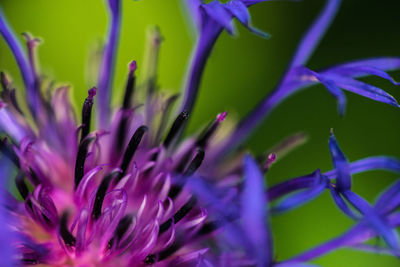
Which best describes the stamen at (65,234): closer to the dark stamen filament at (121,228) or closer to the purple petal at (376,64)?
the dark stamen filament at (121,228)

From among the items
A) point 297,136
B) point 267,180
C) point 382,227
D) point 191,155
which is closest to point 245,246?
point 382,227

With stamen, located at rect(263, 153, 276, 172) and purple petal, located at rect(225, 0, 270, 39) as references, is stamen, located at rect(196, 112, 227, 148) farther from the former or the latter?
purple petal, located at rect(225, 0, 270, 39)

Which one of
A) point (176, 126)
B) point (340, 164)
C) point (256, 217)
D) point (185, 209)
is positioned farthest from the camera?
point (176, 126)

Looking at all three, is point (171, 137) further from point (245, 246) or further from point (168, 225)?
point (245, 246)

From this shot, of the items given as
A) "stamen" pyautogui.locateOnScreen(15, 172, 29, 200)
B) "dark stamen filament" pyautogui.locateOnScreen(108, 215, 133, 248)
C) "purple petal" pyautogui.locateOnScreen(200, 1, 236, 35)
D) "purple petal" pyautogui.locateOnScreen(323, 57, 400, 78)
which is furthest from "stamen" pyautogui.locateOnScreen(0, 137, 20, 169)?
"purple petal" pyautogui.locateOnScreen(323, 57, 400, 78)

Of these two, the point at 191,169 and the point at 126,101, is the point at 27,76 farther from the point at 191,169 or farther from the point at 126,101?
the point at 191,169

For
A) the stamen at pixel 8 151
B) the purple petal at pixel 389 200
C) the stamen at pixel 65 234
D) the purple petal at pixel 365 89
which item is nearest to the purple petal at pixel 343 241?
the purple petal at pixel 389 200

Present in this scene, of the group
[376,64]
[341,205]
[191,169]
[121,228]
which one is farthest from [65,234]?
[376,64]
